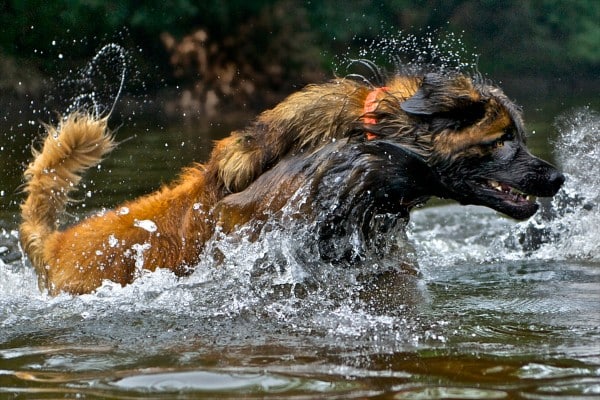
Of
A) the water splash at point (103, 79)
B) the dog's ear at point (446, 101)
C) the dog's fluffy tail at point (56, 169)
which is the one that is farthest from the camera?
the water splash at point (103, 79)

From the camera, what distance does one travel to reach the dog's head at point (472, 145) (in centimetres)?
514

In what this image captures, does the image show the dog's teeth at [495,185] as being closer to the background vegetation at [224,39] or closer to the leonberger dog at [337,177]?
the leonberger dog at [337,177]

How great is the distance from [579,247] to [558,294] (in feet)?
5.84

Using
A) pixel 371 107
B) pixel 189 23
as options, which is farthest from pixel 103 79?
pixel 371 107

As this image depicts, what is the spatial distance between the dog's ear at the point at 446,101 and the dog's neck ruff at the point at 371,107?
180 mm

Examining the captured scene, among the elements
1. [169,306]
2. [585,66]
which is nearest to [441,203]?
[169,306]

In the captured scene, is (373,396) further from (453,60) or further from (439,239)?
(439,239)

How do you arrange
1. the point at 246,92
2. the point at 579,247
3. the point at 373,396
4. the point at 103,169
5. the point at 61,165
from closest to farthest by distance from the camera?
the point at 373,396, the point at 61,165, the point at 579,247, the point at 103,169, the point at 246,92

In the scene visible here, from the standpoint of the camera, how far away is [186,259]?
218 inches

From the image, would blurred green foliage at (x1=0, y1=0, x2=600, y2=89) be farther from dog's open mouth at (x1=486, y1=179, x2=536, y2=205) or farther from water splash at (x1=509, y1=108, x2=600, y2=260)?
dog's open mouth at (x1=486, y1=179, x2=536, y2=205)

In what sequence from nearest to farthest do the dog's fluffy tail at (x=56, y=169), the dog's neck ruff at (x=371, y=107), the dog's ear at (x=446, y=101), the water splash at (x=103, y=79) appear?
the dog's ear at (x=446, y=101) < the dog's neck ruff at (x=371, y=107) < the dog's fluffy tail at (x=56, y=169) < the water splash at (x=103, y=79)

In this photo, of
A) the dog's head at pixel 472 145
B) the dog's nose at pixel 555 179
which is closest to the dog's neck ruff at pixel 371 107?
the dog's head at pixel 472 145

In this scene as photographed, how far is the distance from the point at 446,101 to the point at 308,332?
1424 millimetres

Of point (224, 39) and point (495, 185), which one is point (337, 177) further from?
point (224, 39)
